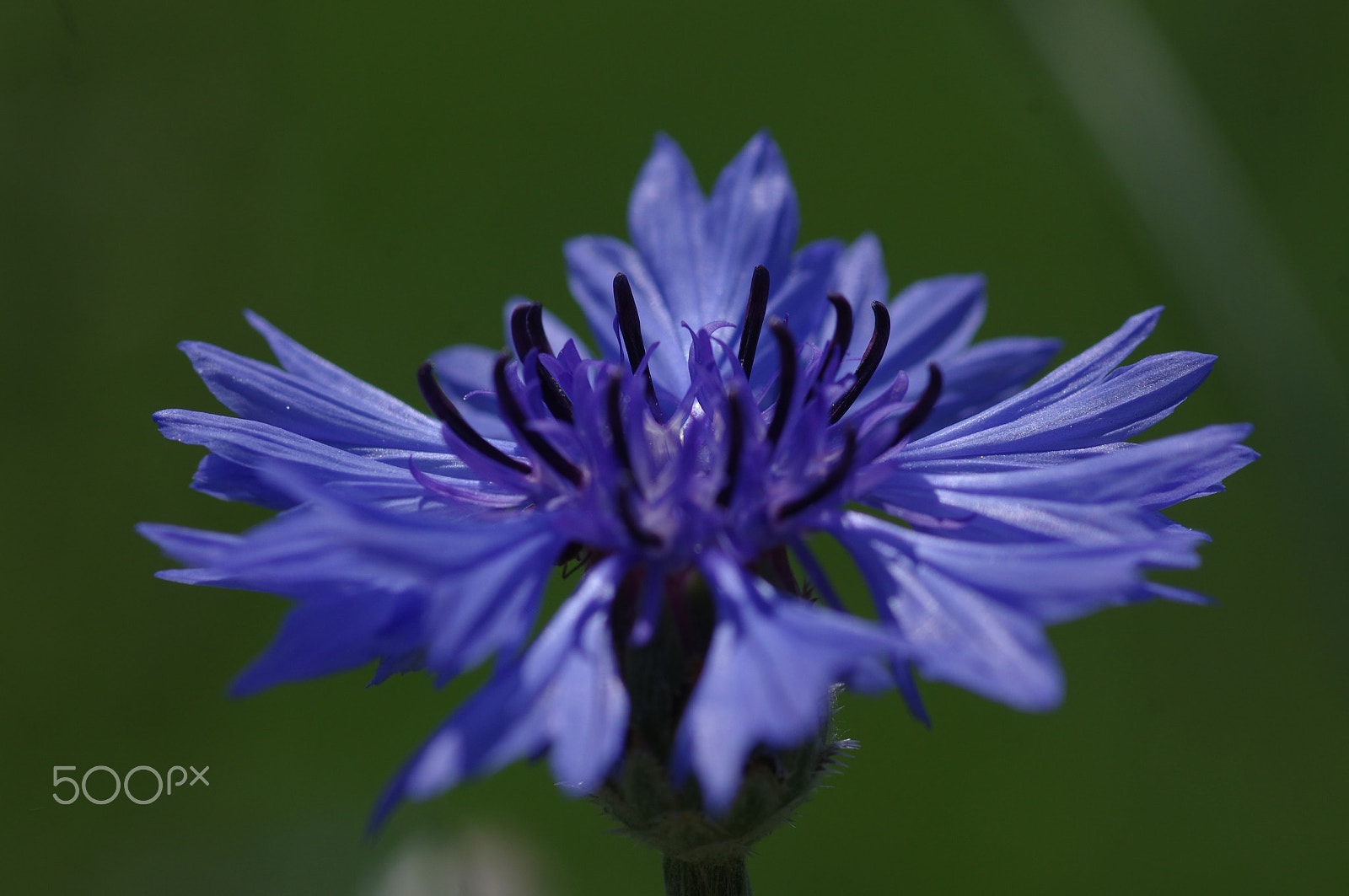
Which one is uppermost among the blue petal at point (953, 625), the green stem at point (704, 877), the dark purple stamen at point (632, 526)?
the dark purple stamen at point (632, 526)

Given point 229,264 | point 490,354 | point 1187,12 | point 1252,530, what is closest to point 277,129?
point 229,264

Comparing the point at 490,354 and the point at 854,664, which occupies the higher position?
the point at 490,354

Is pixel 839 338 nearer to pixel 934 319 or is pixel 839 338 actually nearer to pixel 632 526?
pixel 934 319

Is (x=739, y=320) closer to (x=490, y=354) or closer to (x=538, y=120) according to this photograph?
(x=490, y=354)

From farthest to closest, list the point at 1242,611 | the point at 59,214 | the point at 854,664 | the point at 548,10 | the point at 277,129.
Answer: the point at 548,10 < the point at 277,129 < the point at 59,214 < the point at 1242,611 < the point at 854,664

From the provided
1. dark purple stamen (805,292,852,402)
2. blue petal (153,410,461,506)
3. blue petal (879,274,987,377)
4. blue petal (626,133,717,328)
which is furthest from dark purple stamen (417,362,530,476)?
blue petal (879,274,987,377)

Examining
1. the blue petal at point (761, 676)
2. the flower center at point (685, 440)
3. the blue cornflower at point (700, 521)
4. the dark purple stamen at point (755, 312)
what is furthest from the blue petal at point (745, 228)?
the blue petal at point (761, 676)

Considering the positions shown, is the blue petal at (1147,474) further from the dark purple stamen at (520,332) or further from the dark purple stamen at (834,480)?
the dark purple stamen at (520,332)
